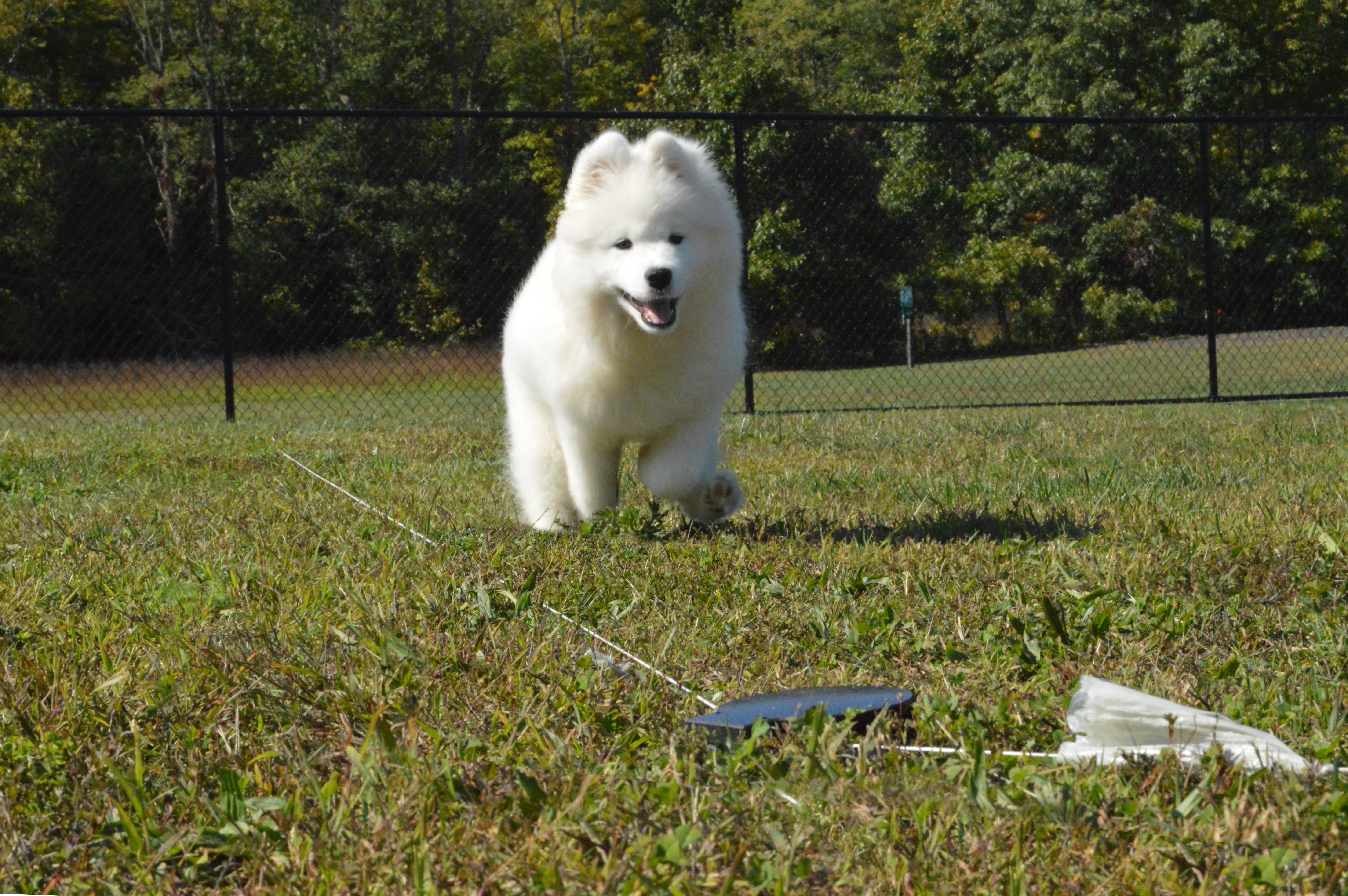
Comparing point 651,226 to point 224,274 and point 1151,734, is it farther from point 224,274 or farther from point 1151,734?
point 224,274

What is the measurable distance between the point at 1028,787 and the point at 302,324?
668 inches

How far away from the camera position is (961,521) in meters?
4.06

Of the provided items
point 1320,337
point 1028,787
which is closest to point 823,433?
point 1028,787

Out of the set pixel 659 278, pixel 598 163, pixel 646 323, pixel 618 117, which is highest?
pixel 618 117

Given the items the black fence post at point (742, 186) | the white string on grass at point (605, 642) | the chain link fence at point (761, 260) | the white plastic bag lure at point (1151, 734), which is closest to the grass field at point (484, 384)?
the chain link fence at point (761, 260)

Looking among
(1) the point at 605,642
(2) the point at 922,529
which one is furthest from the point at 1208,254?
(1) the point at 605,642

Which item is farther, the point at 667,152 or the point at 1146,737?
the point at 667,152

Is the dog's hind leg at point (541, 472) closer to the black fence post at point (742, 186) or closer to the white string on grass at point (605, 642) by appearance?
the white string on grass at point (605, 642)

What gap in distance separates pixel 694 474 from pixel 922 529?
79 centimetres

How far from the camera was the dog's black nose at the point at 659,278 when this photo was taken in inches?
136

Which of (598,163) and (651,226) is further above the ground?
(598,163)

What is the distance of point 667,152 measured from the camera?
3.63 m

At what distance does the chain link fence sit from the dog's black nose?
338 inches

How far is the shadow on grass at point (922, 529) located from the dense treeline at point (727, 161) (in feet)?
36.3
